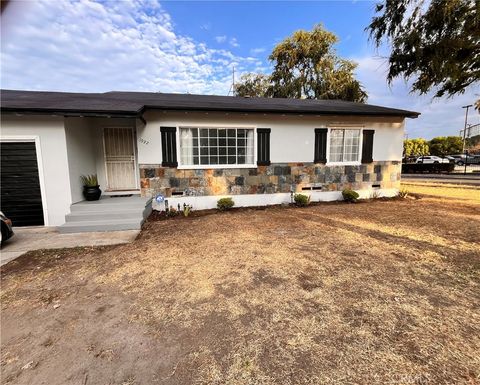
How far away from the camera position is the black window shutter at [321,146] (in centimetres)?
831

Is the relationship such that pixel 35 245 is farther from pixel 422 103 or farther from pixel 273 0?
pixel 422 103

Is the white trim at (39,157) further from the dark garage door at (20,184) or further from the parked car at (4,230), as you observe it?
the parked car at (4,230)

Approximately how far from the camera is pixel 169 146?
726 centimetres

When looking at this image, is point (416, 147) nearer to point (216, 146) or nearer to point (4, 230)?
point (216, 146)

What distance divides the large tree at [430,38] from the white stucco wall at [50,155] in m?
10.3

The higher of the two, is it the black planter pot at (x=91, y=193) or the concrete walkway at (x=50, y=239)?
the black planter pot at (x=91, y=193)

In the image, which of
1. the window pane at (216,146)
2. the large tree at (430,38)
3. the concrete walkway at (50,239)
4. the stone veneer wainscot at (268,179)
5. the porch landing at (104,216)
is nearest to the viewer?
the concrete walkway at (50,239)

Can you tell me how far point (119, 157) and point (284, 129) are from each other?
18.1ft

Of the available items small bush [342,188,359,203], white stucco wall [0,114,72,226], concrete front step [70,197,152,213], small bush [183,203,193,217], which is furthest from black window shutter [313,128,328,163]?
white stucco wall [0,114,72,226]

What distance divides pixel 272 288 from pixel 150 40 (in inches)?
441

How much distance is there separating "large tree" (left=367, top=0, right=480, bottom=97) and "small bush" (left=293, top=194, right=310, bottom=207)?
5513 mm

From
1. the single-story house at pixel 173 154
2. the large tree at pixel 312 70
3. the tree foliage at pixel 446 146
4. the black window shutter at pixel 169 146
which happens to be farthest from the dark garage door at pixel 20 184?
the tree foliage at pixel 446 146

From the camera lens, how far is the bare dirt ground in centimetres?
188

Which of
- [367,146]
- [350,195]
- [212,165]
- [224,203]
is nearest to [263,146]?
[212,165]
